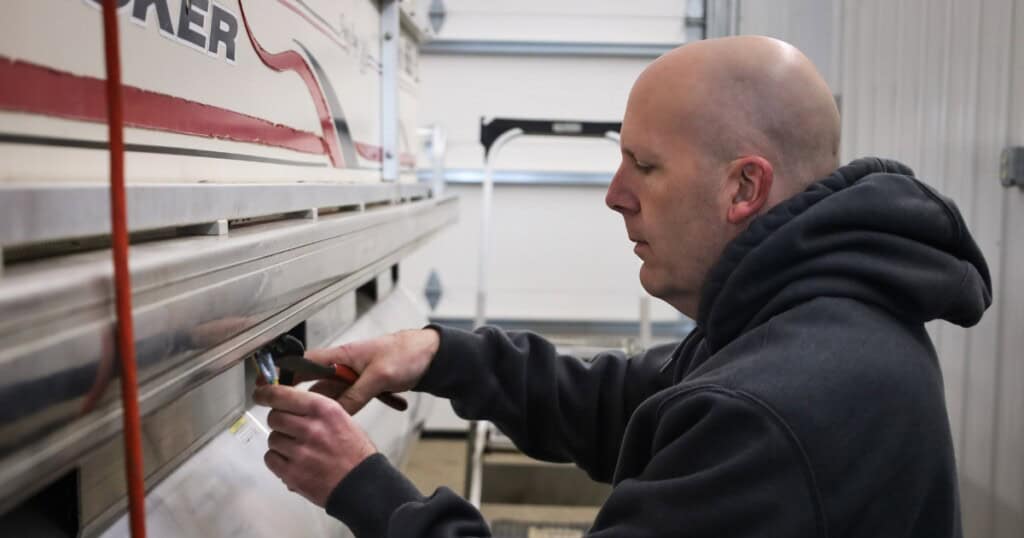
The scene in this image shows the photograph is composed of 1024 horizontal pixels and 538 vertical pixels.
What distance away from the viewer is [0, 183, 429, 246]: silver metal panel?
57 cm

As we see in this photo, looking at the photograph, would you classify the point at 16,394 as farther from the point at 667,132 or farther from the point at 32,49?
the point at 667,132

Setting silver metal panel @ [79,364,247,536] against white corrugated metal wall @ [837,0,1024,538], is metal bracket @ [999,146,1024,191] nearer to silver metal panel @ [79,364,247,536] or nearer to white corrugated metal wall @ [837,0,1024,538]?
white corrugated metal wall @ [837,0,1024,538]

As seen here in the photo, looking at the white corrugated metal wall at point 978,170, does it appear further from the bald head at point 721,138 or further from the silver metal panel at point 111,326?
the silver metal panel at point 111,326

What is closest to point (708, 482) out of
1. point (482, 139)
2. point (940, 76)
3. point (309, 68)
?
point (309, 68)

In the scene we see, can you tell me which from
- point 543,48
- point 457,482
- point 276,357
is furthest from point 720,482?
point 543,48

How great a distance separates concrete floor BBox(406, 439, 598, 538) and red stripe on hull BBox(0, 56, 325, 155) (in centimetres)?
291

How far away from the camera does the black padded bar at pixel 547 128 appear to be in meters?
3.83

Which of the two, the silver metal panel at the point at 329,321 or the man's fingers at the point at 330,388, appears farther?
the silver metal panel at the point at 329,321

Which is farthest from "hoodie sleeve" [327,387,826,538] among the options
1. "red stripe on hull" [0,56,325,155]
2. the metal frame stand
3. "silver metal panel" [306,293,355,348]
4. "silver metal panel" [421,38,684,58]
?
"silver metal panel" [421,38,684,58]

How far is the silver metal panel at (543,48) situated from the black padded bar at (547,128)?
1268 millimetres

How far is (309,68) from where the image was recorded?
1694 millimetres

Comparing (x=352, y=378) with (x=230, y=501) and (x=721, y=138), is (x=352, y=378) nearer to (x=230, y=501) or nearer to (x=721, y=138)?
(x=230, y=501)

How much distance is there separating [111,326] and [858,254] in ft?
2.81

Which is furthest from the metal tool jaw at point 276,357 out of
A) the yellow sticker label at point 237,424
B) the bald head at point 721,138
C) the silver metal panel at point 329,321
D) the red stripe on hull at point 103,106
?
the bald head at point 721,138
